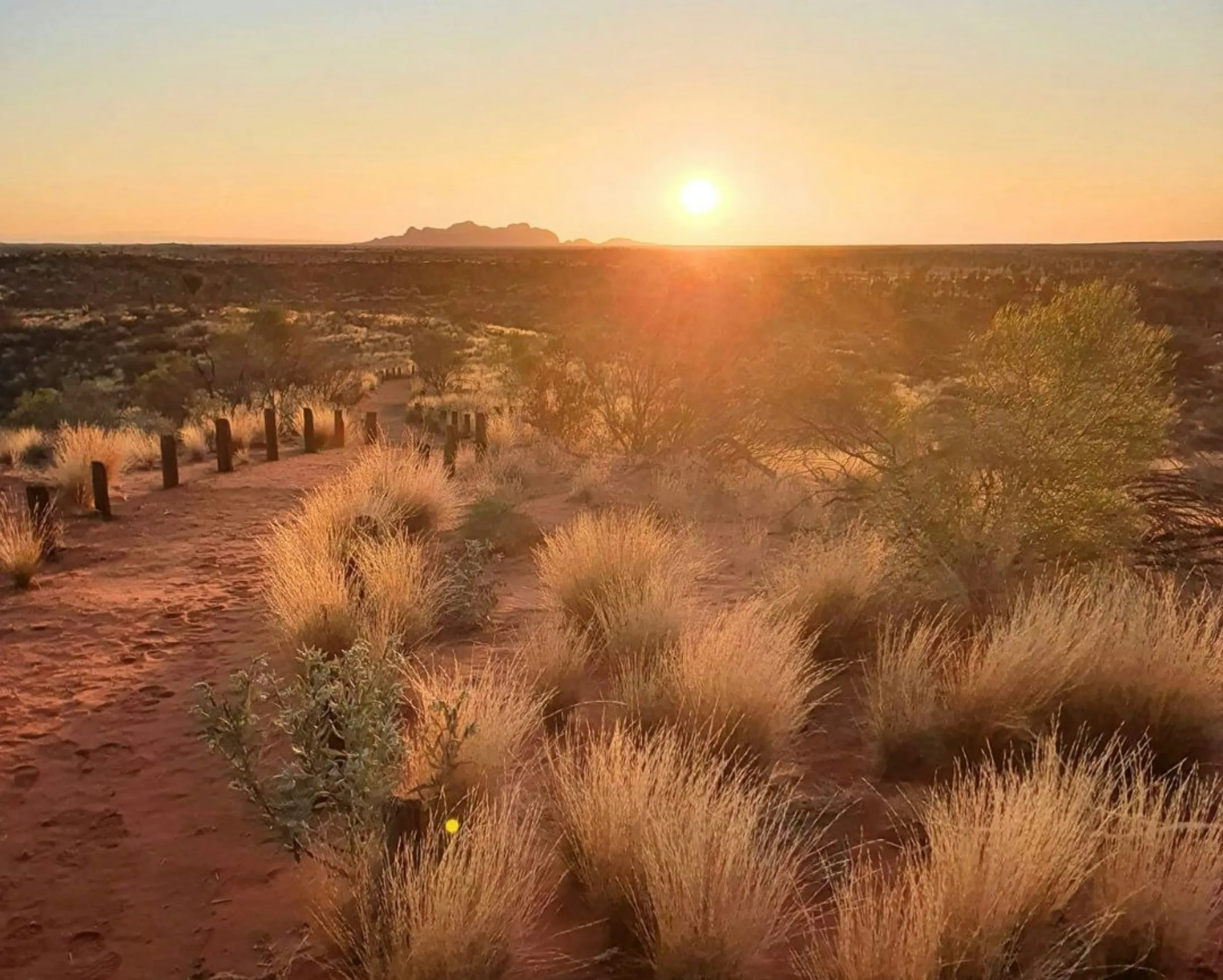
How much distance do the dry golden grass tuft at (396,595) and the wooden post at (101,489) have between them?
5179 millimetres

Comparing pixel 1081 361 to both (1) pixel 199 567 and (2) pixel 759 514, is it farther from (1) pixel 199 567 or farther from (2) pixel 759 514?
(1) pixel 199 567

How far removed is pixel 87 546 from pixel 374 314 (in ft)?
144

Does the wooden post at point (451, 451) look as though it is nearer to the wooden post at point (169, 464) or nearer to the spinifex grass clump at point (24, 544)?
the wooden post at point (169, 464)

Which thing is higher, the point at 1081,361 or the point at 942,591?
the point at 1081,361

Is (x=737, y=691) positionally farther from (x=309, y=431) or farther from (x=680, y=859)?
(x=309, y=431)

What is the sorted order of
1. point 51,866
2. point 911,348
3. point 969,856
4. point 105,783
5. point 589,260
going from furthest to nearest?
point 589,260 → point 911,348 → point 105,783 → point 51,866 → point 969,856

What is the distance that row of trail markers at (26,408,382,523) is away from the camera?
31.5 feet

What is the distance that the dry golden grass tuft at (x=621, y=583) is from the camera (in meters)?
6.21

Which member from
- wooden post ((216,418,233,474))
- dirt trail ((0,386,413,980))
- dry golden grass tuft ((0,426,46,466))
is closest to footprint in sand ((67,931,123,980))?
dirt trail ((0,386,413,980))

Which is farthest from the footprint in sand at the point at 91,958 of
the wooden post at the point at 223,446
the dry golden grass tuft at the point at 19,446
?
the dry golden grass tuft at the point at 19,446

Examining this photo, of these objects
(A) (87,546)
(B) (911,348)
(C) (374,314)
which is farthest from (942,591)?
(C) (374,314)

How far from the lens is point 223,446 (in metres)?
13.9

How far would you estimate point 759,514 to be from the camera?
11312 mm

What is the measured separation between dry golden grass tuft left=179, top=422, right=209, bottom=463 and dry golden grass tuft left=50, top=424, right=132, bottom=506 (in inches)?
37.6
